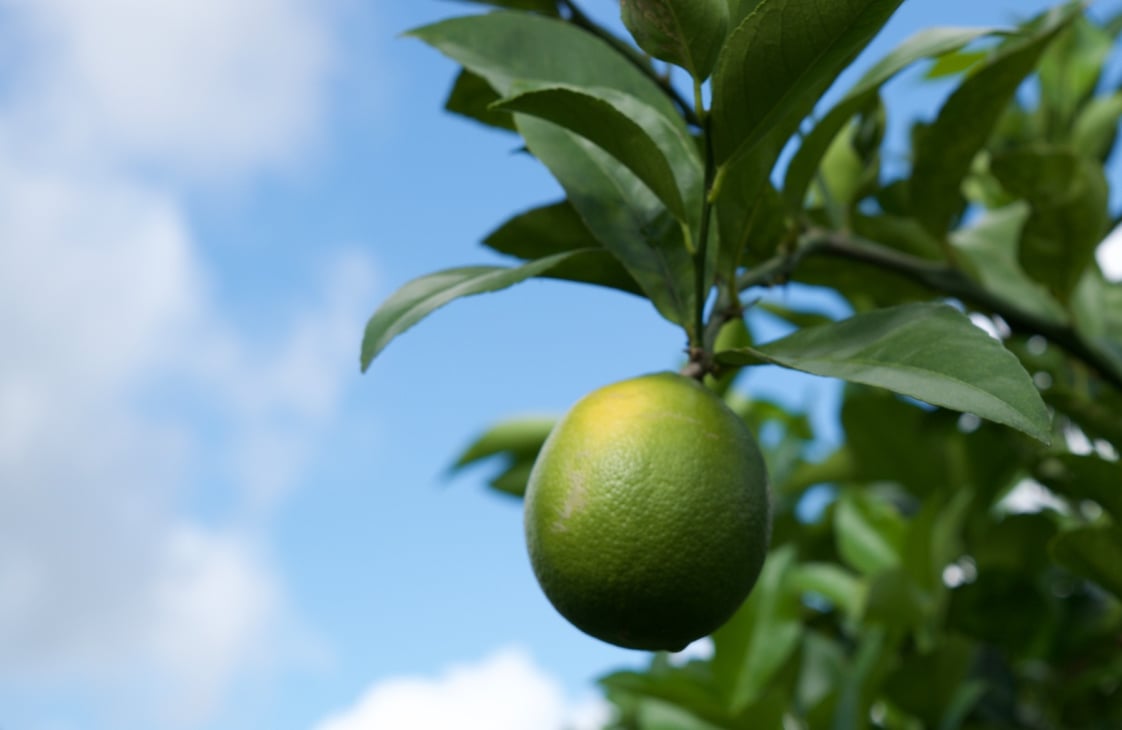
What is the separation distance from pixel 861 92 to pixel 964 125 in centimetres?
28

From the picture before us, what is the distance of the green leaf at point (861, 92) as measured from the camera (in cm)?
103

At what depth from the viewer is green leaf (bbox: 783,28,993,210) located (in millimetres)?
1030

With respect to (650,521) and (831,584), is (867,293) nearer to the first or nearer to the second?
(831,584)

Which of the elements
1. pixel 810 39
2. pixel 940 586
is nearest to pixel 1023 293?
pixel 940 586

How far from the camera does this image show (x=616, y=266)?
0.97m

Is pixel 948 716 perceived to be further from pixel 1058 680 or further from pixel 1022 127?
pixel 1022 127

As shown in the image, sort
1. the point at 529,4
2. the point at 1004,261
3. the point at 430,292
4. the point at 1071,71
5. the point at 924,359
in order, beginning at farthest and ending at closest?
the point at 1071,71
the point at 1004,261
the point at 529,4
the point at 430,292
the point at 924,359

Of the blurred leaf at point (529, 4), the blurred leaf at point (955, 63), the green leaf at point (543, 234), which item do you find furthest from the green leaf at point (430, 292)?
the blurred leaf at point (955, 63)

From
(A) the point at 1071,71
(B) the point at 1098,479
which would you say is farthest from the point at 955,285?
(A) the point at 1071,71

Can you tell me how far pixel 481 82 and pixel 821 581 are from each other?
109 centimetres

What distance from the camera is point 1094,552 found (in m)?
1.18

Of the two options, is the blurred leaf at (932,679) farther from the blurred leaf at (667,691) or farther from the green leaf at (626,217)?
the green leaf at (626,217)

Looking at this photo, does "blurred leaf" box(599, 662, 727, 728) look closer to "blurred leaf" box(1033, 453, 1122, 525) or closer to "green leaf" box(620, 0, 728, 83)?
"blurred leaf" box(1033, 453, 1122, 525)

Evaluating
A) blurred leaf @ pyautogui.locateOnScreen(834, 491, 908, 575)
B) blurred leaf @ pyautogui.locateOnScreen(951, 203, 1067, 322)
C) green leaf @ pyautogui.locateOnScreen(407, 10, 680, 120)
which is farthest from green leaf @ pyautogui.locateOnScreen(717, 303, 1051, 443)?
blurred leaf @ pyautogui.locateOnScreen(834, 491, 908, 575)
